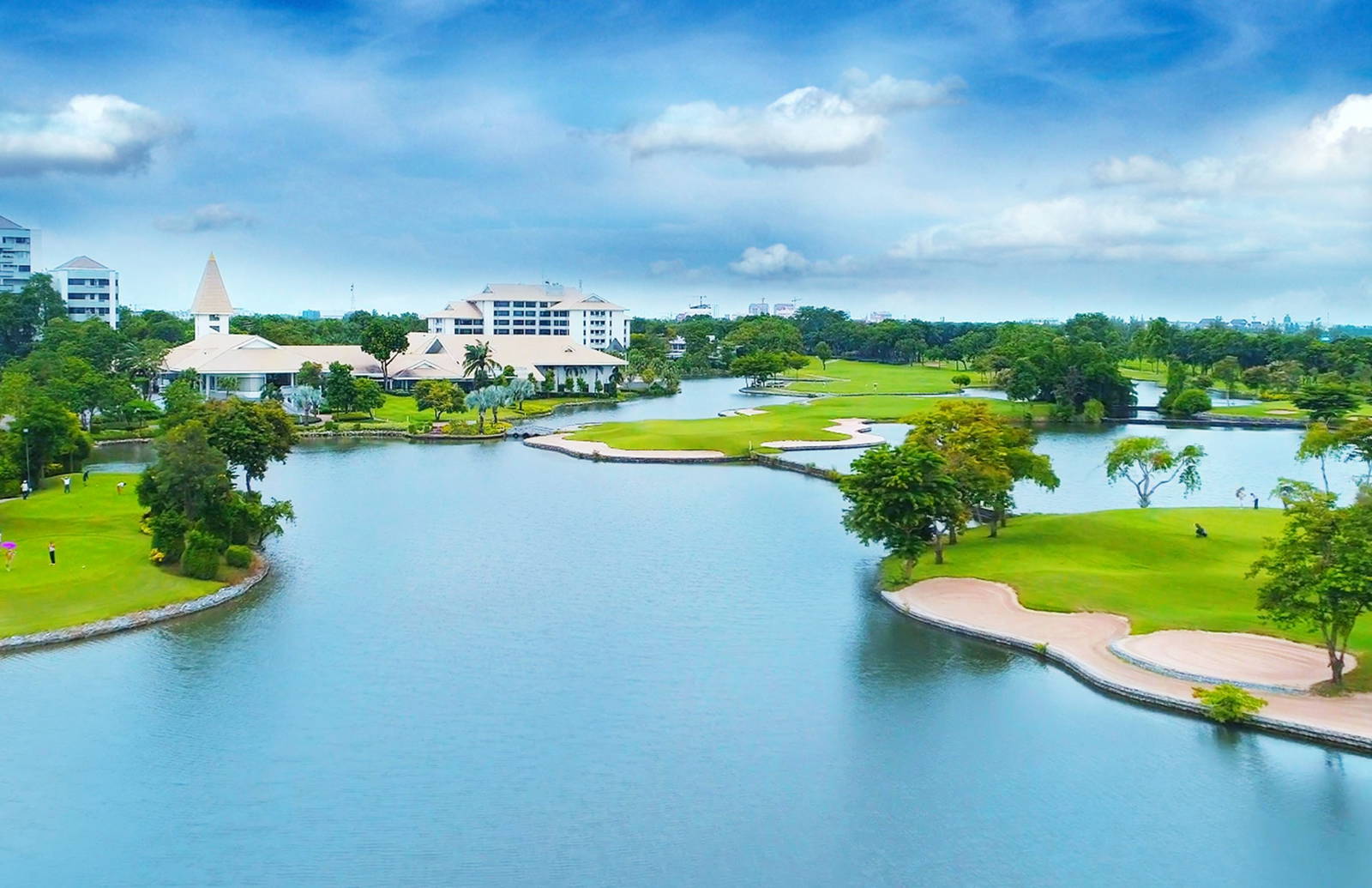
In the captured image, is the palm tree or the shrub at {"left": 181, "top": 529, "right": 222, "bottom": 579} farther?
the palm tree

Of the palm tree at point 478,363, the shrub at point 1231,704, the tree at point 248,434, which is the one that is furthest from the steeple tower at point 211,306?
the shrub at point 1231,704

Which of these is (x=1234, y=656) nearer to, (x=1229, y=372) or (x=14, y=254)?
(x=1229, y=372)

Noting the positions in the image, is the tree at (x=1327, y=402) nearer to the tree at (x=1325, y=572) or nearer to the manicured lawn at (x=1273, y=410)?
the manicured lawn at (x=1273, y=410)

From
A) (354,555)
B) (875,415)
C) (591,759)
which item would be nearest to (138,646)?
(354,555)

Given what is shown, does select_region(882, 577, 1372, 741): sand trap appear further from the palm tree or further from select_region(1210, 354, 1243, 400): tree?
select_region(1210, 354, 1243, 400): tree

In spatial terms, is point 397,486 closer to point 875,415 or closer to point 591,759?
point 591,759

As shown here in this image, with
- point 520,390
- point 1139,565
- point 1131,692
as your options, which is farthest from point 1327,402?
point 1131,692

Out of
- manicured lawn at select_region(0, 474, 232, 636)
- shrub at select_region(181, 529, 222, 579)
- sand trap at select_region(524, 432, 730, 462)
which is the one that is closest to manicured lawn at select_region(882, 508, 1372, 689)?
shrub at select_region(181, 529, 222, 579)
